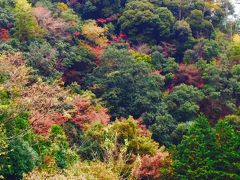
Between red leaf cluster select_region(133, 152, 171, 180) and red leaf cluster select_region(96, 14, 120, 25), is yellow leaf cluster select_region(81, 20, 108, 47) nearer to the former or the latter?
red leaf cluster select_region(96, 14, 120, 25)

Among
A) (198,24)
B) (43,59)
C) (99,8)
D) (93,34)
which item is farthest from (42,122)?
(198,24)

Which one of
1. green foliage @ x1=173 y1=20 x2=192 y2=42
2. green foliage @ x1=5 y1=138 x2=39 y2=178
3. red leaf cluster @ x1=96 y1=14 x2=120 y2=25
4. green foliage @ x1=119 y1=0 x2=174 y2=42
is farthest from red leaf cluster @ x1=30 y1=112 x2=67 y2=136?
green foliage @ x1=173 y1=20 x2=192 y2=42

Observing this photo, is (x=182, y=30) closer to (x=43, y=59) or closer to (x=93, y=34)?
(x=93, y=34)

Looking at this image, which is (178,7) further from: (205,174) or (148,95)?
(205,174)

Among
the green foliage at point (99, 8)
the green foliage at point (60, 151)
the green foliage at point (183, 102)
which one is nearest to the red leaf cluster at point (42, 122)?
the green foliage at point (60, 151)

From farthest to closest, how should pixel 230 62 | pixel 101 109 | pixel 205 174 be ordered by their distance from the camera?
pixel 230 62 → pixel 101 109 → pixel 205 174

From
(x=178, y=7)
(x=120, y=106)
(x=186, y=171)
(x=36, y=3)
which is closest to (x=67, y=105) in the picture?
(x=120, y=106)

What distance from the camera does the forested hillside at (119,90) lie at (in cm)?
1881

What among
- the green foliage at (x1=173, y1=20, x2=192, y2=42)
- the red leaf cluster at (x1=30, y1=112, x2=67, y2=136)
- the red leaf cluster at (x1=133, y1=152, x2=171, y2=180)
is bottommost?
the red leaf cluster at (x1=133, y1=152, x2=171, y2=180)

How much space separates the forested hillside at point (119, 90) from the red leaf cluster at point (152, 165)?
48 millimetres

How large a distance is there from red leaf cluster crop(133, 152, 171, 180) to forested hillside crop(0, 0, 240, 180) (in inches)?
1.9

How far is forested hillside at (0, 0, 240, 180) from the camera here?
18.8m

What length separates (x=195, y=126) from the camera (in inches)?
882

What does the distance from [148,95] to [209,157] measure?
28.1ft
